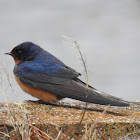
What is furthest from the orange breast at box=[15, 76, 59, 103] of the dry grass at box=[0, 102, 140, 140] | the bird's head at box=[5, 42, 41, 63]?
the bird's head at box=[5, 42, 41, 63]

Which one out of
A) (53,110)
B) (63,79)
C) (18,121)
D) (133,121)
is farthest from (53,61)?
(18,121)

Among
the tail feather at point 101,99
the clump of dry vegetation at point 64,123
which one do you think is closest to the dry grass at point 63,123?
the clump of dry vegetation at point 64,123

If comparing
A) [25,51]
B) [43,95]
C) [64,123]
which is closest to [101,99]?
[43,95]

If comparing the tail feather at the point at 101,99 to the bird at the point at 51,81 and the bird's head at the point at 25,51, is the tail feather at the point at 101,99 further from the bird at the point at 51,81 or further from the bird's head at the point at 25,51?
the bird's head at the point at 25,51

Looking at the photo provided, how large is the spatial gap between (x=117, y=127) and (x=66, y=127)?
35 cm

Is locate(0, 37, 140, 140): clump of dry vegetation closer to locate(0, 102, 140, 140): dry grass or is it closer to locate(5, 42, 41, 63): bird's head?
locate(0, 102, 140, 140): dry grass

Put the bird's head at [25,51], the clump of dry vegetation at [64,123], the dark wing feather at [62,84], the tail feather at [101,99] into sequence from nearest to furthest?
the clump of dry vegetation at [64,123] < the tail feather at [101,99] < the dark wing feather at [62,84] < the bird's head at [25,51]

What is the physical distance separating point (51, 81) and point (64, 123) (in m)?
0.91

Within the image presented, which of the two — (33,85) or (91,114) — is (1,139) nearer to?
(91,114)

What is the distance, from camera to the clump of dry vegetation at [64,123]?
2.03 metres

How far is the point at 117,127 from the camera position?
8.14 feet

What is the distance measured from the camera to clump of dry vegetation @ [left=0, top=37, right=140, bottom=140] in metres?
2.03

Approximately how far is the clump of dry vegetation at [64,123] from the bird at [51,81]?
0.11 m

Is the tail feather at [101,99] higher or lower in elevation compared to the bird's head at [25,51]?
lower
